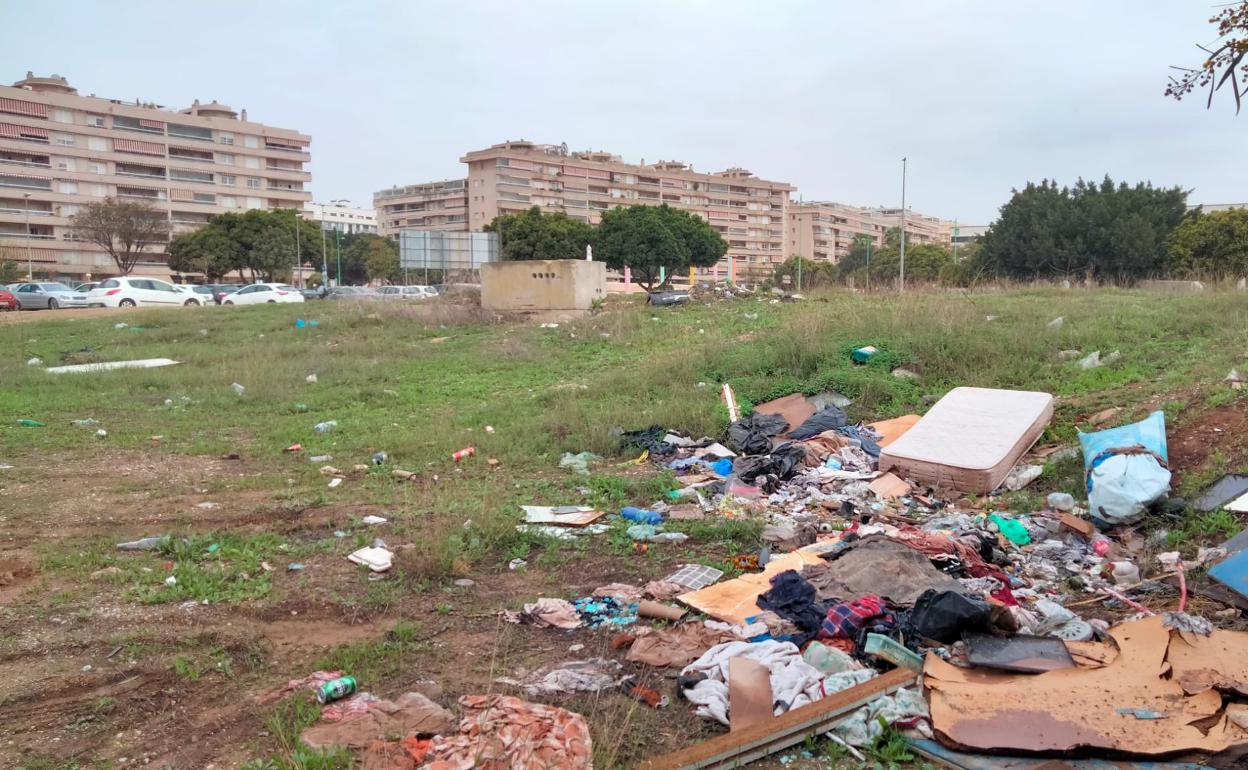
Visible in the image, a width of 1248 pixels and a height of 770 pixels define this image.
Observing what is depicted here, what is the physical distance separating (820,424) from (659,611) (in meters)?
4.54

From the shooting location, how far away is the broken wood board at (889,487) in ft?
21.1

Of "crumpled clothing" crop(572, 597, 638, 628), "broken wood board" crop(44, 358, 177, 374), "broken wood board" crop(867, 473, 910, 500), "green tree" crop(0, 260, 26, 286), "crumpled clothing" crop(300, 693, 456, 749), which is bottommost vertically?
"crumpled clothing" crop(572, 597, 638, 628)

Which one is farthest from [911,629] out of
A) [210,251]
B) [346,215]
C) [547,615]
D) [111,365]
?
[346,215]

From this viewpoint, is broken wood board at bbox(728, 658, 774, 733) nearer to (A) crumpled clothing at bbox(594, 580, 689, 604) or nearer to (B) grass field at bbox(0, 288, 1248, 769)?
(B) grass field at bbox(0, 288, 1248, 769)

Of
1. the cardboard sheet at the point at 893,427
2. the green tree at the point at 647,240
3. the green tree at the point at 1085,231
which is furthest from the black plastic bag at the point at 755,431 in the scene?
the green tree at the point at 647,240

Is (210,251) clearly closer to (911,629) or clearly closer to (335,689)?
(335,689)

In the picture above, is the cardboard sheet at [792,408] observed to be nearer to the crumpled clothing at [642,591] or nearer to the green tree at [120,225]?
the crumpled clothing at [642,591]

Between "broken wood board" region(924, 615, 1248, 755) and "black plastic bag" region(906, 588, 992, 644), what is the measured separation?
0.24m

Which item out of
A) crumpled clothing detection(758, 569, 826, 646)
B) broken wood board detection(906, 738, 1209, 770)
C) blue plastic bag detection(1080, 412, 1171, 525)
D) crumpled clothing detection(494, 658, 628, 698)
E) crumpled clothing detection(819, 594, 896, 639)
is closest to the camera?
broken wood board detection(906, 738, 1209, 770)

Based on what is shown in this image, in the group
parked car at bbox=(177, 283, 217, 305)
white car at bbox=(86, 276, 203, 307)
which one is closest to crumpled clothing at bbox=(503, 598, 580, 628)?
white car at bbox=(86, 276, 203, 307)

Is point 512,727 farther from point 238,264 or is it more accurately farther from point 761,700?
point 238,264

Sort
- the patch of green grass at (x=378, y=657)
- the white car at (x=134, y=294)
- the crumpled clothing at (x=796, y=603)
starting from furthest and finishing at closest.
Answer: the white car at (x=134, y=294) → the crumpled clothing at (x=796, y=603) → the patch of green grass at (x=378, y=657)

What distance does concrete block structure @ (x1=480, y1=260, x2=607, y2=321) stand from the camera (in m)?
19.2

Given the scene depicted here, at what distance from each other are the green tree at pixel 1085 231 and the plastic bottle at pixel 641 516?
2668 centimetres
